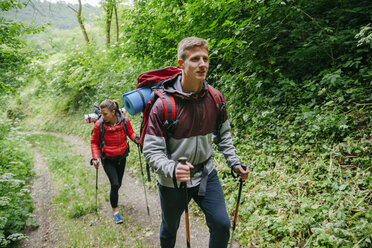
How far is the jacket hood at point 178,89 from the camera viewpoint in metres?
2.15

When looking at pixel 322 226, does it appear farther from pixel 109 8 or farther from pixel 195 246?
pixel 109 8

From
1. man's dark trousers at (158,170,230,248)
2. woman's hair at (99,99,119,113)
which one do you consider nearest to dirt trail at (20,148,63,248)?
woman's hair at (99,99,119,113)

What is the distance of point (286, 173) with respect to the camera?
13.2ft

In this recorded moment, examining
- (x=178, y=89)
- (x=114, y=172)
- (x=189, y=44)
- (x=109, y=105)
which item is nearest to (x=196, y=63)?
(x=189, y=44)

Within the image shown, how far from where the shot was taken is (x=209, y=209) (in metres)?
2.27

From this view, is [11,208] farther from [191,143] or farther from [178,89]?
[178,89]

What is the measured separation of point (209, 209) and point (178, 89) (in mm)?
1363

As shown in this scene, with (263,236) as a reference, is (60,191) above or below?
below

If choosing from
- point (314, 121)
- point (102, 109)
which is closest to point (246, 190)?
point (314, 121)

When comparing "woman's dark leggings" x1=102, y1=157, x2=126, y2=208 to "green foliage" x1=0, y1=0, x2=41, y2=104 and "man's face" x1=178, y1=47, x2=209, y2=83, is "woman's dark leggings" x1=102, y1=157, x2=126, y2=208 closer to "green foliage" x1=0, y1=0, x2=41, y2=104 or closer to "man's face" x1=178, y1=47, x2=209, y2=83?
"man's face" x1=178, y1=47, x2=209, y2=83

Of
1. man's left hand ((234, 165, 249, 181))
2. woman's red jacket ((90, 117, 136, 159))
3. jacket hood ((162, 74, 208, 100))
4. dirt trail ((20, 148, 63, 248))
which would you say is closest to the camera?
jacket hood ((162, 74, 208, 100))

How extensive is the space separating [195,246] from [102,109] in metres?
3.24

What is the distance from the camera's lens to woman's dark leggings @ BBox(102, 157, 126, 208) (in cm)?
450

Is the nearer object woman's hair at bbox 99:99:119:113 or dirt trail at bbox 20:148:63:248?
woman's hair at bbox 99:99:119:113
